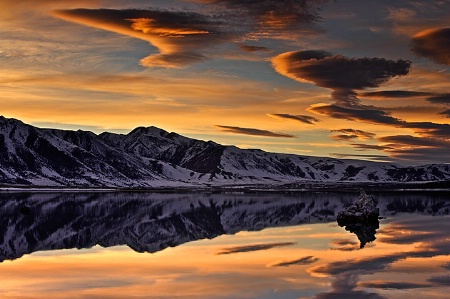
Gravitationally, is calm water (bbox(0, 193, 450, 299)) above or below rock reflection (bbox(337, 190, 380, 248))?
below

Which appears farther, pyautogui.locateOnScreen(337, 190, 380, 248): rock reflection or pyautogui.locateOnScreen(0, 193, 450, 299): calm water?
pyautogui.locateOnScreen(337, 190, 380, 248): rock reflection

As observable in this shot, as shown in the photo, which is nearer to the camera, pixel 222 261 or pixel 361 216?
pixel 222 261

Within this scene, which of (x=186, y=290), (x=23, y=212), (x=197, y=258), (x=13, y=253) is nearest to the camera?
(x=186, y=290)

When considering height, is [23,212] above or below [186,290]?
above

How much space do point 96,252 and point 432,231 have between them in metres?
29.0

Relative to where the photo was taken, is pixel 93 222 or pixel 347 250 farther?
pixel 93 222

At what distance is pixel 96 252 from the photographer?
39.1 m

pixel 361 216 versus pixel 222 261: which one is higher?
pixel 361 216

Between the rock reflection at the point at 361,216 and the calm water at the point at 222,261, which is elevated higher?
the rock reflection at the point at 361,216

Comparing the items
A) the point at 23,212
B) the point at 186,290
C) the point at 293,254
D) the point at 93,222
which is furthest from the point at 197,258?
the point at 23,212

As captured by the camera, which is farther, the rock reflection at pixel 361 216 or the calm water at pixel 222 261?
the rock reflection at pixel 361 216

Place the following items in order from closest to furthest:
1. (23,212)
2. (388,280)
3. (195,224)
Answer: (388,280)
(195,224)
(23,212)

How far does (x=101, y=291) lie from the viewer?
2484cm

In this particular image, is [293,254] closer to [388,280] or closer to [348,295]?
[388,280]
